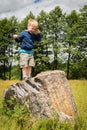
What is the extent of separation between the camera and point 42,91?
789 centimetres

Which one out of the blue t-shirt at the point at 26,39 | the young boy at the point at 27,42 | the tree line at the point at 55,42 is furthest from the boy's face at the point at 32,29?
the tree line at the point at 55,42

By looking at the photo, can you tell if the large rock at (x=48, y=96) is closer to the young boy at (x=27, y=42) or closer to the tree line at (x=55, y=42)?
the young boy at (x=27, y=42)

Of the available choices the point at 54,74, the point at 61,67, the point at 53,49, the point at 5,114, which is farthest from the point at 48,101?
the point at 61,67

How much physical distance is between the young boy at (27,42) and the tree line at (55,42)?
47594 mm

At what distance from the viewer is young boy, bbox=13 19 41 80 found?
1009 centimetres

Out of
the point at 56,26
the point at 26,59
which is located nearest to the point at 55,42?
the point at 56,26

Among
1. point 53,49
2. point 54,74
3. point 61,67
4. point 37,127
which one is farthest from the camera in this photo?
point 61,67

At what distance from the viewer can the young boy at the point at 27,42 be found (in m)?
10.1

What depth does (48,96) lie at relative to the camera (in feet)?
25.7

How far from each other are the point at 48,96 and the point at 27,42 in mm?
2805

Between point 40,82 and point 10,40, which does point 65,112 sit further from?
point 10,40

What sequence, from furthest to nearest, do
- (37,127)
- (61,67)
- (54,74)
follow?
(61,67), (54,74), (37,127)

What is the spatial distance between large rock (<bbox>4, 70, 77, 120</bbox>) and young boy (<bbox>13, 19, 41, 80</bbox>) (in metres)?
1.96

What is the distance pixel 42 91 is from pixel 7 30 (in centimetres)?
5980
